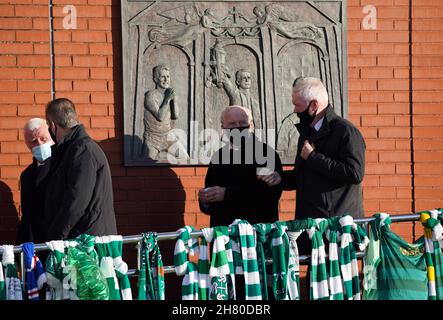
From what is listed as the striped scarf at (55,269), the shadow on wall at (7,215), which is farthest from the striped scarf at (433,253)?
the shadow on wall at (7,215)

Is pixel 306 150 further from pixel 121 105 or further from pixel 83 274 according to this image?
pixel 121 105

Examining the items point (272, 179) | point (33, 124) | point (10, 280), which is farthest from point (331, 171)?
point (33, 124)

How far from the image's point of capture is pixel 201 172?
7102mm

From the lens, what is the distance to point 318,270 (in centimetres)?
517

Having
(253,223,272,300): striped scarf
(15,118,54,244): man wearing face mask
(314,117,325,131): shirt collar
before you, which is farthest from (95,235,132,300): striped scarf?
(314,117,325,131): shirt collar

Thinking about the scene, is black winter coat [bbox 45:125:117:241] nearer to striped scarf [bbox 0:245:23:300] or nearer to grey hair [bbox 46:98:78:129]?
grey hair [bbox 46:98:78:129]

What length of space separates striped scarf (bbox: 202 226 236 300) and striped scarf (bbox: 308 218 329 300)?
467mm

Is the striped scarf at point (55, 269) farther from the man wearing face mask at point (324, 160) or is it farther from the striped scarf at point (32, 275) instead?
the man wearing face mask at point (324, 160)

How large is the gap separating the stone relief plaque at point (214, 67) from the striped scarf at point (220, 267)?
2.02 m

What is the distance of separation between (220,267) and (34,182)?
195cm

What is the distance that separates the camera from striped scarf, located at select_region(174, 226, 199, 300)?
5.03m
